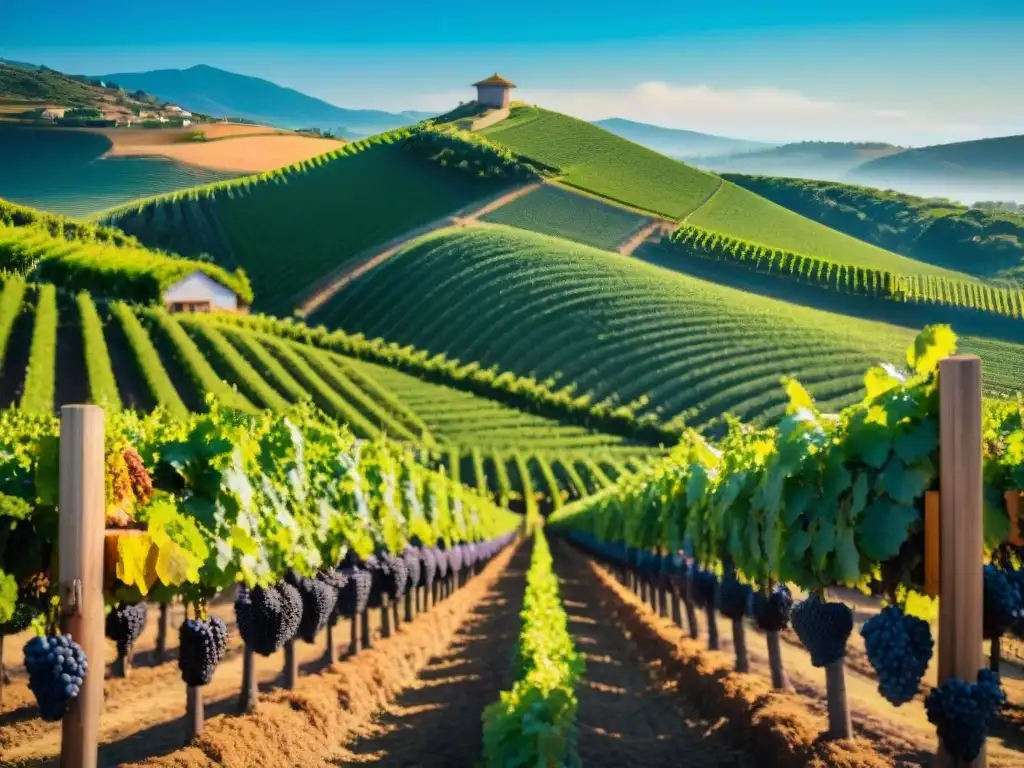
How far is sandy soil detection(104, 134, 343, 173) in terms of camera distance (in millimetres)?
88312

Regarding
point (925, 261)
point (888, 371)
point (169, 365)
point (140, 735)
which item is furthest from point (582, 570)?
point (925, 261)

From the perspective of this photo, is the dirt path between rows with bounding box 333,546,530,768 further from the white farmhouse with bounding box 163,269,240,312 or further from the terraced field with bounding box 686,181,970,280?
the terraced field with bounding box 686,181,970,280

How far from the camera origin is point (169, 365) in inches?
1964

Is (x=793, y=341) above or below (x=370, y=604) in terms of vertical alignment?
above

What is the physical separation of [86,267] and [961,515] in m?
60.1

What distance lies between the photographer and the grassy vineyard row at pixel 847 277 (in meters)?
55.9

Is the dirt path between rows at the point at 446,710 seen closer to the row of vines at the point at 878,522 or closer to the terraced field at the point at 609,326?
the row of vines at the point at 878,522

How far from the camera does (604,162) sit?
348 feet

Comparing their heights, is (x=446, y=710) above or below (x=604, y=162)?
below

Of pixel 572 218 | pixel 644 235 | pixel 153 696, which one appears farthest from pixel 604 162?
pixel 153 696

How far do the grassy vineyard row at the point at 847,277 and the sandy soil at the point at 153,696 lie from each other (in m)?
40.4

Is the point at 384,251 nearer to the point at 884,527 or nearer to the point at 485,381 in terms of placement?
the point at 485,381

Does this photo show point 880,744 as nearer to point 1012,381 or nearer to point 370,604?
point 370,604

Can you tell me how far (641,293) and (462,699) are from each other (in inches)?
→ 2391
